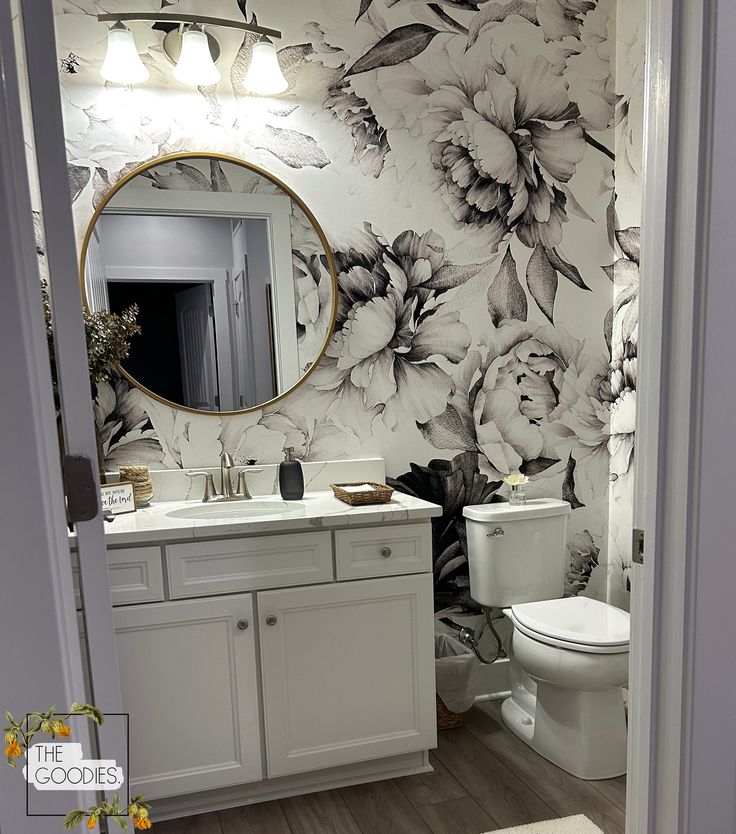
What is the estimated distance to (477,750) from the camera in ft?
7.62

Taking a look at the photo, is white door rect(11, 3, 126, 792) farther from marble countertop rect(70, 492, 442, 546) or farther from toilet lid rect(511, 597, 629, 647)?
toilet lid rect(511, 597, 629, 647)

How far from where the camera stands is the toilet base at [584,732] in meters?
2.14

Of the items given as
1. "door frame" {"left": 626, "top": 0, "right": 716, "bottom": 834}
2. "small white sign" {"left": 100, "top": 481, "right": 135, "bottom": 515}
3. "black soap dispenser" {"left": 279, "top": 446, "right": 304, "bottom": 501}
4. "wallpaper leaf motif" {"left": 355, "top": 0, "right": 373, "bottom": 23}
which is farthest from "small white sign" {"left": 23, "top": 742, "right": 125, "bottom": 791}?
"wallpaper leaf motif" {"left": 355, "top": 0, "right": 373, "bottom": 23}

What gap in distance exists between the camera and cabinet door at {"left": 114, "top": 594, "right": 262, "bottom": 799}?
189 cm

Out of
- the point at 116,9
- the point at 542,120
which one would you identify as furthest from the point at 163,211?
the point at 542,120

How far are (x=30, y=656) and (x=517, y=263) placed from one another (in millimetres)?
2189

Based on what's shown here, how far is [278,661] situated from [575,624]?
0.99 metres

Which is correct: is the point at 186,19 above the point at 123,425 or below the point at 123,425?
above

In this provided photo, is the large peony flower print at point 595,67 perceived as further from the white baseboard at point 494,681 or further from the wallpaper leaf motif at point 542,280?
the white baseboard at point 494,681

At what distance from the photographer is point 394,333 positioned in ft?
8.19

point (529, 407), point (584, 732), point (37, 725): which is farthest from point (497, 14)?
point (37, 725)

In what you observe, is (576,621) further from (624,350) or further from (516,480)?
(624,350)

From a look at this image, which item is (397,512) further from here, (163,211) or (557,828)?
(163,211)

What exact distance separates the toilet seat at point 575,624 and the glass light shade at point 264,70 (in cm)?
191
